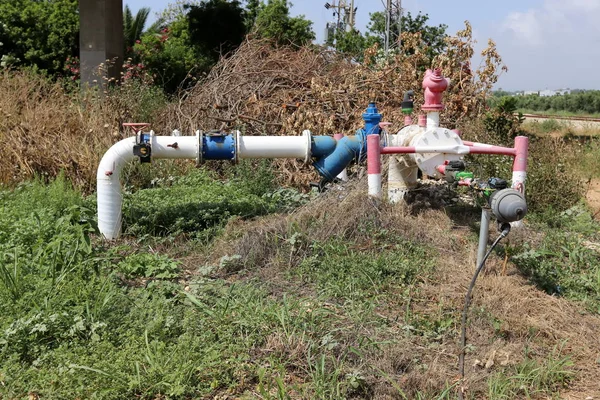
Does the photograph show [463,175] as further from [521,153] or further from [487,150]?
[521,153]

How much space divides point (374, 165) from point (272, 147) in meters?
1.03

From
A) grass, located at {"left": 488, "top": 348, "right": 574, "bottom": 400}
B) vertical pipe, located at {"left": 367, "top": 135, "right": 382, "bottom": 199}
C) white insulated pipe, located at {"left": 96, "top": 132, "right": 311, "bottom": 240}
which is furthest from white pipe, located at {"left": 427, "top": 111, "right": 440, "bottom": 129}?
grass, located at {"left": 488, "top": 348, "right": 574, "bottom": 400}

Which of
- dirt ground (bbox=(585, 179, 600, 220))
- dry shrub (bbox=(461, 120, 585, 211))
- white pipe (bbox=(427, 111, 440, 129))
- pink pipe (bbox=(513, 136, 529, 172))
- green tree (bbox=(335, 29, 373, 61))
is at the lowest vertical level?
dirt ground (bbox=(585, 179, 600, 220))

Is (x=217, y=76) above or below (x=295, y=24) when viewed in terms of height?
below

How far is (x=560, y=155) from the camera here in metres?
6.22

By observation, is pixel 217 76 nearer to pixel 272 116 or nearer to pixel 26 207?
pixel 272 116

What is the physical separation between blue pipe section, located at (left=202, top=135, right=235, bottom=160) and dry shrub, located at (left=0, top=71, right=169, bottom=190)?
1878mm

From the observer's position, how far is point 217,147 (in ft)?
16.3

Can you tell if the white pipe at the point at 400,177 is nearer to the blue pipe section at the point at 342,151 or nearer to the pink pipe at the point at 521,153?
the blue pipe section at the point at 342,151

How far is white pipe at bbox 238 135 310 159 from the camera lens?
5.03 metres

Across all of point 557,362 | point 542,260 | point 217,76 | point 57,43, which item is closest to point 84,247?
point 557,362

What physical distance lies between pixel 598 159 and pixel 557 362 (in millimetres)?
7123

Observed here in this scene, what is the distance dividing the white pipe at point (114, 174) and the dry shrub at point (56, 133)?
5.22 ft

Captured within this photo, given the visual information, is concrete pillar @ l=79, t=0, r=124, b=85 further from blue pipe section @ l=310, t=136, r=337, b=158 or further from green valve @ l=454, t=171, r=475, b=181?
green valve @ l=454, t=171, r=475, b=181
